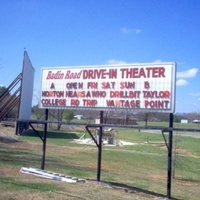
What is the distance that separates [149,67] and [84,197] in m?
4.31

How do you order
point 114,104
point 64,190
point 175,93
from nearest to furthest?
point 64,190 < point 175,93 < point 114,104

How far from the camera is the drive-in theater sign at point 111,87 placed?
1071 centimetres

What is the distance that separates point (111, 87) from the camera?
11.6m

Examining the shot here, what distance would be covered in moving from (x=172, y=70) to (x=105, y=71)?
7.35 ft

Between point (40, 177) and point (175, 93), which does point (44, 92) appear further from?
point (175, 93)

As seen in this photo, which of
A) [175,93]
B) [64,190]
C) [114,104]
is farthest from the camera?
[114,104]

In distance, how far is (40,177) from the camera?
1162 cm

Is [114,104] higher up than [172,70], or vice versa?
[172,70]

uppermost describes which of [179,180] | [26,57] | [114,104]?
[26,57]

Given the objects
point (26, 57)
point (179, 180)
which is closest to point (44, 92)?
point (179, 180)

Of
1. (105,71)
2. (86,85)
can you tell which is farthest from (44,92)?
(105,71)

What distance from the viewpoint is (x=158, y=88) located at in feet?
35.3

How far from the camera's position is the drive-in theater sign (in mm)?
10710

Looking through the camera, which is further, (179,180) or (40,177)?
(179,180)
